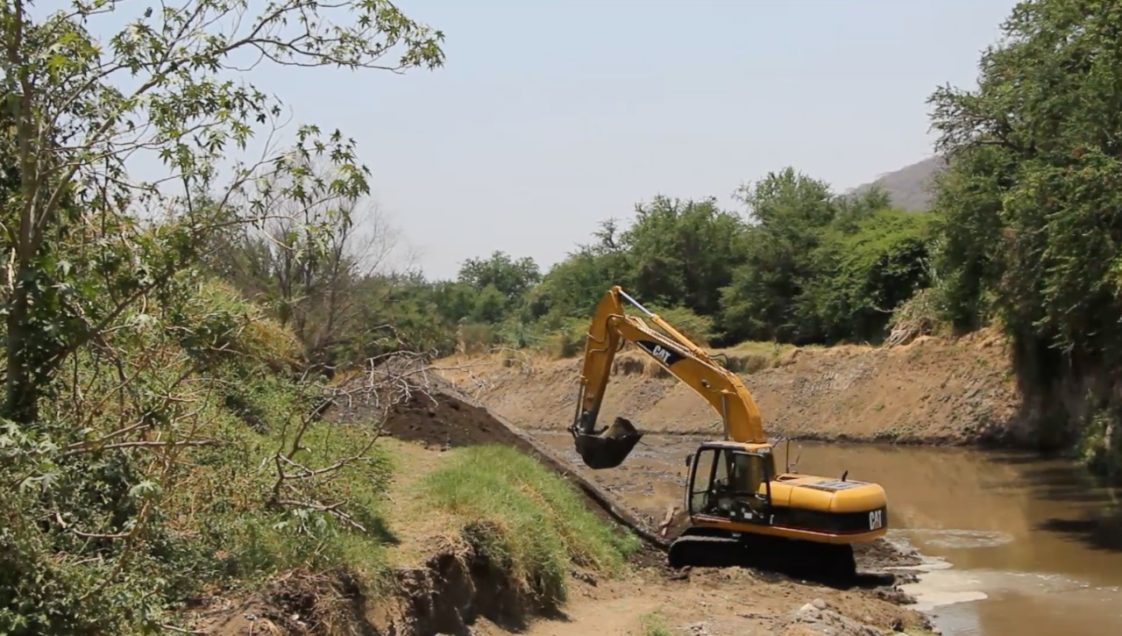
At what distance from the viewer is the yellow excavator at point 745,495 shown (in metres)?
14.5

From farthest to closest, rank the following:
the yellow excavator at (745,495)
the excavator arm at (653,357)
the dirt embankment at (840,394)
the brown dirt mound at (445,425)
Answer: the dirt embankment at (840,394) < the brown dirt mound at (445,425) < the excavator arm at (653,357) < the yellow excavator at (745,495)

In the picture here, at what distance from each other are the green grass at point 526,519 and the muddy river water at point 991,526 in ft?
13.4

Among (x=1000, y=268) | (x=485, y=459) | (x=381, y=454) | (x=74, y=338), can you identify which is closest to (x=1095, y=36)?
(x=1000, y=268)

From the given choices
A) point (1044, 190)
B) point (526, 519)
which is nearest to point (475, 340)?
point (1044, 190)

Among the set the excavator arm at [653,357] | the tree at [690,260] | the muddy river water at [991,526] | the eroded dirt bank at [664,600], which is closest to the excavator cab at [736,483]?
the excavator arm at [653,357]

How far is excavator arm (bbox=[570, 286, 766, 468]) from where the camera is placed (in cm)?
1577

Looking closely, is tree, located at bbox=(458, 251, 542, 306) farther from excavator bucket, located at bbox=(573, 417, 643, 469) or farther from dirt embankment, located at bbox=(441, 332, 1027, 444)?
excavator bucket, located at bbox=(573, 417, 643, 469)

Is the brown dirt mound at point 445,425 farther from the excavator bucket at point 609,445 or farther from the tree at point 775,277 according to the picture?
the tree at point 775,277

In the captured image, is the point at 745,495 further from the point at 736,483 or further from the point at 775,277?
the point at 775,277

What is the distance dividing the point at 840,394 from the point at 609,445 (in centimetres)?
2581

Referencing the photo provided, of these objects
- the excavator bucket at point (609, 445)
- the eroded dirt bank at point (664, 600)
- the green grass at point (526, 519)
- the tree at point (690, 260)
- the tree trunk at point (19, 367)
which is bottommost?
the eroded dirt bank at point (664, 600)

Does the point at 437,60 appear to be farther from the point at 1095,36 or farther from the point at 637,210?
the point at 637,210

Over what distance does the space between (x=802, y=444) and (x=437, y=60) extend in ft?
103

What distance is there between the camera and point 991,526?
20.8 m
